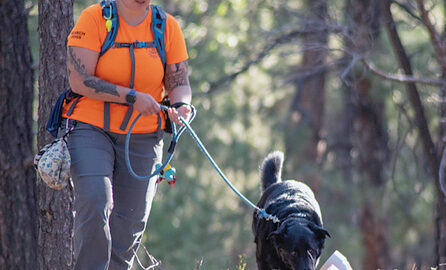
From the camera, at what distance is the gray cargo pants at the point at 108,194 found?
3.23m

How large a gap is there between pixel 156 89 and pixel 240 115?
47.6ft

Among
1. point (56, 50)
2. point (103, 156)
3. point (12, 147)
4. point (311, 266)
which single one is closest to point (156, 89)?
point (103, 156)

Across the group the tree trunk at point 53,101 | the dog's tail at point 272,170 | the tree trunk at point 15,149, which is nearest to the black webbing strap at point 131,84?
the tree trunk at point 53,101

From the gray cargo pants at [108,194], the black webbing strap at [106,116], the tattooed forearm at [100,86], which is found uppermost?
the tattooed forearm at [100,86]

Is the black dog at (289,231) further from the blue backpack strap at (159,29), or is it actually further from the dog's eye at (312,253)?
the blue backpack strap at (159,29)

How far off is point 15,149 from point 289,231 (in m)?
3.17

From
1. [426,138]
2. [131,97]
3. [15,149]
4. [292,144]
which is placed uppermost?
[131,97]

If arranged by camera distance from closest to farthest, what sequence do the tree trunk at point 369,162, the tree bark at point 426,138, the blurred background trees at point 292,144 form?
1. the tree bark at point 426,138
2. the blurred background trees at point 292,144
3. the tree trunk at point 369,162

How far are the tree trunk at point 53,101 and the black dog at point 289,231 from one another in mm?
1499

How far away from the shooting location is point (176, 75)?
149 inches

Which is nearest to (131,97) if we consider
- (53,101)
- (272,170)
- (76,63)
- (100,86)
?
(100,86)

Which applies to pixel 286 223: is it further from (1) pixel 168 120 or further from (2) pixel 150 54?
(2) pixel 150 54

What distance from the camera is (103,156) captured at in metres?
3.36

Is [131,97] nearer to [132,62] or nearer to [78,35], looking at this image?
[132,62]
